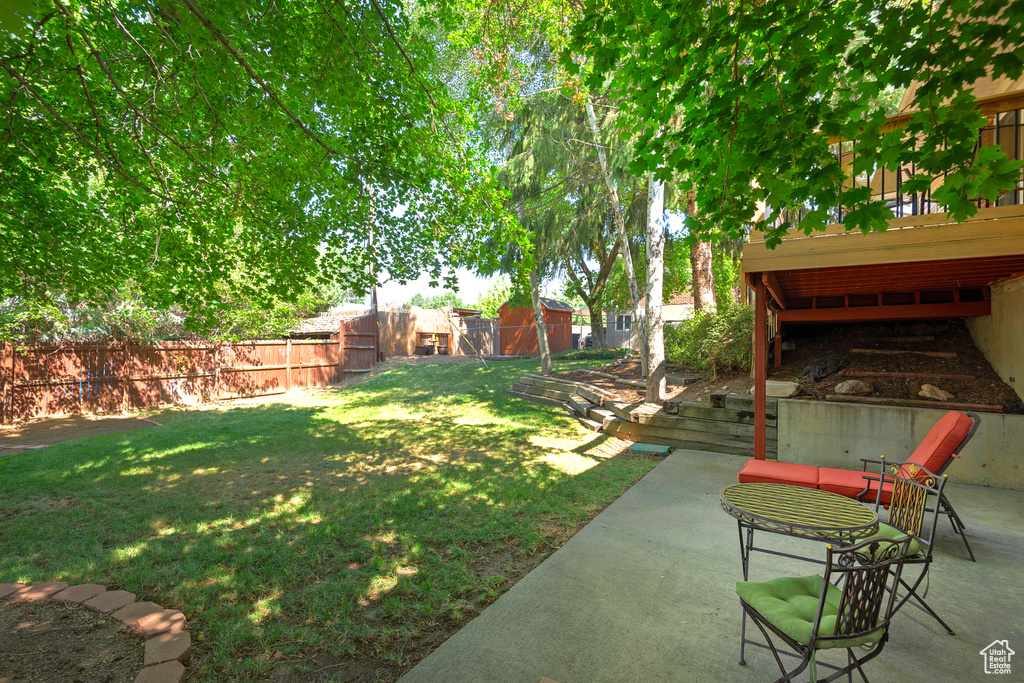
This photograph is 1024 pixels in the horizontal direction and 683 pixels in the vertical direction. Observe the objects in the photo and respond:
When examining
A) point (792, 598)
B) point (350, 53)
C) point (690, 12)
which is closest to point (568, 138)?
point (350, 53)

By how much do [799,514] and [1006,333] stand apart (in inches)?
198

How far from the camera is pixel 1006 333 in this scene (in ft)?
17.4

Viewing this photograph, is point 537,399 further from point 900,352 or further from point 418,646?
point 418,646

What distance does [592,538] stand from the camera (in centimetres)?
371

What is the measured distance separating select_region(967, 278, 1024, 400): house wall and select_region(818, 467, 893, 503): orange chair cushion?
2.82 m

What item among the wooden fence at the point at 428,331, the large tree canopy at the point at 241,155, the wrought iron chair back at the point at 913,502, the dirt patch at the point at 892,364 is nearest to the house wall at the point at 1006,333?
the dirt patch at the point at 892,364

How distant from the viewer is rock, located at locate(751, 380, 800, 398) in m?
6.21

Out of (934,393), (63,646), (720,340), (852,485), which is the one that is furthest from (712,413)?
(63,646)

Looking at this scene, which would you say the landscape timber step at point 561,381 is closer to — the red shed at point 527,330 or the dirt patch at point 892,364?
the dirt patch at point 892,364

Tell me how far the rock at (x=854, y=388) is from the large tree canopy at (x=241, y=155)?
5.13 metres

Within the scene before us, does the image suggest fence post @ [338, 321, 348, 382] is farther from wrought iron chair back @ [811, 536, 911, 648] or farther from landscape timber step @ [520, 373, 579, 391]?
wrought iron chair back @ [811, 536, 911, 648]

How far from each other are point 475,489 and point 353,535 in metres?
1.52

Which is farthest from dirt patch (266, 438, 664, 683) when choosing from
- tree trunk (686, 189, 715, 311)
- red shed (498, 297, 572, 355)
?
red shed (498, 297, 572, 355)

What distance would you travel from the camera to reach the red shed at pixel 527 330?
69.1ft
